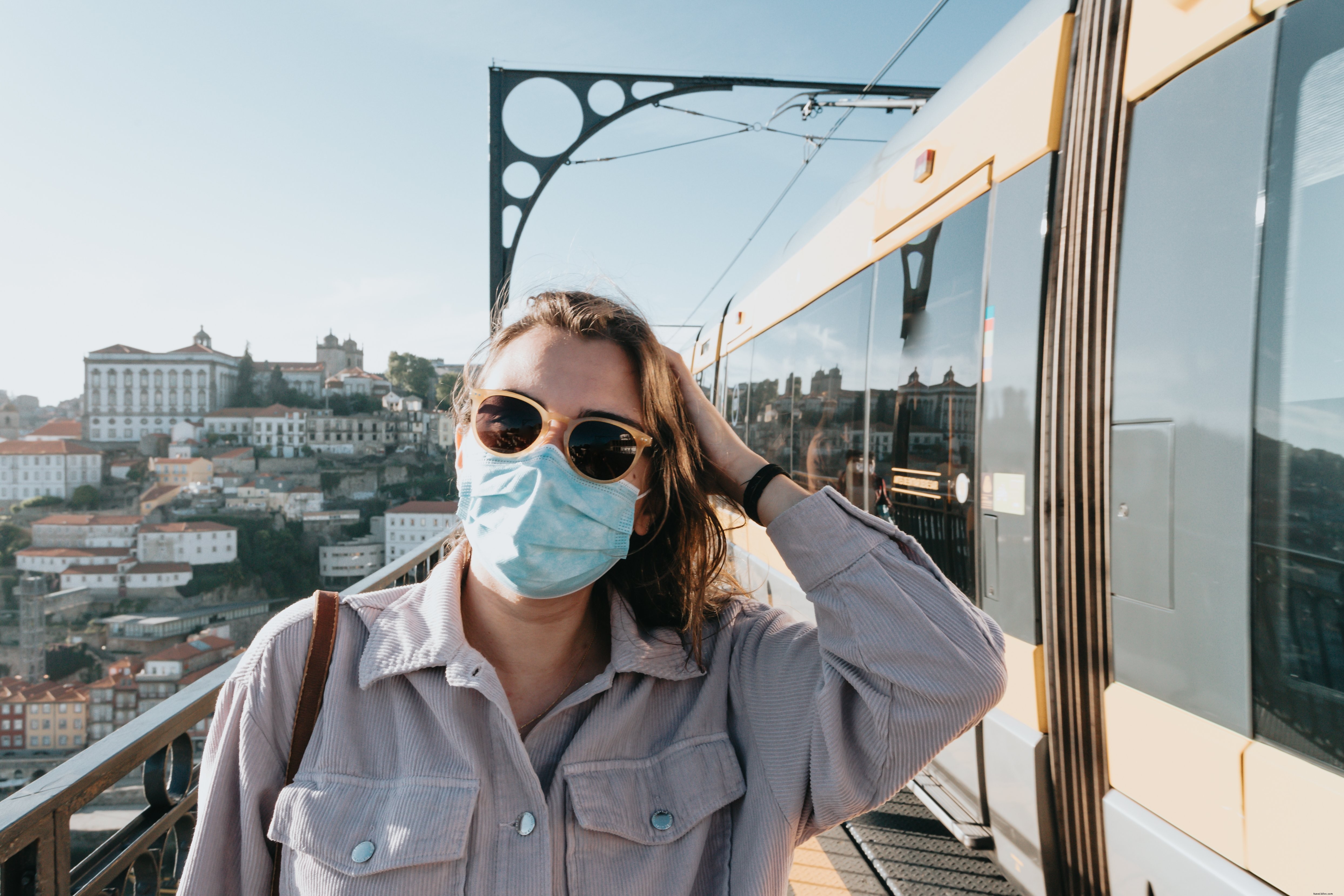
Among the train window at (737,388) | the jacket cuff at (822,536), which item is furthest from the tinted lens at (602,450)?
the train window at (737,388)

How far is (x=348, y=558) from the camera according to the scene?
70312 millimetres

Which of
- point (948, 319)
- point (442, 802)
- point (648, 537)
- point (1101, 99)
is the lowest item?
point (442, 802)

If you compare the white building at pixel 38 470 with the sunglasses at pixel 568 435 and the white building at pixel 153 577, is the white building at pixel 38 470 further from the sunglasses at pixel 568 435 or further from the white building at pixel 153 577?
the sunglasses at pixel 568 435

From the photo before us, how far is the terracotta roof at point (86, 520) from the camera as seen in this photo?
220ft

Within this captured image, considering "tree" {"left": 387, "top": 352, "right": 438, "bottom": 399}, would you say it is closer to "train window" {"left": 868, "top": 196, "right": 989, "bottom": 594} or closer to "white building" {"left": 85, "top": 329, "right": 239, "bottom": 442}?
"white building" {"left": 85, "top": 329, "right": 239, "bottom": 442}

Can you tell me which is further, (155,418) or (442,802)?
(155,418)

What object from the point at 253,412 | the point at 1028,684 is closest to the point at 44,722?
the point at 1028,684

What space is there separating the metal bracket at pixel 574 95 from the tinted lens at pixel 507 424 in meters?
4.74

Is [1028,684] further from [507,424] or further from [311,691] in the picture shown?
[311,691]

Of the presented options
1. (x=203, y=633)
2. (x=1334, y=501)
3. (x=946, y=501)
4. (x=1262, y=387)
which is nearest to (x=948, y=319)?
(x=946, y=501)

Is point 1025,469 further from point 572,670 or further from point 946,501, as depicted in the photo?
point 572,670

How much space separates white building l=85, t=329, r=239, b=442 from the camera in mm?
90812

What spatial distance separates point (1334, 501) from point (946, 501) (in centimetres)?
177

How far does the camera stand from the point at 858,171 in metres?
5.02
